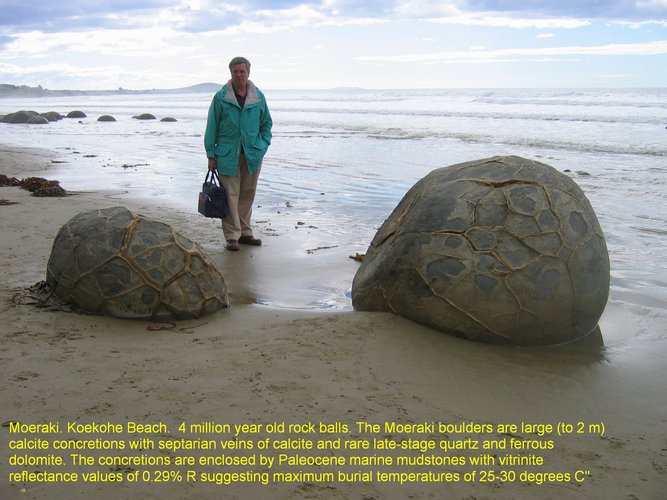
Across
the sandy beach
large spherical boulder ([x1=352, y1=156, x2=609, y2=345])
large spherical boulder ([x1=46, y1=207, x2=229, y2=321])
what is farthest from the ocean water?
large spherical boulder ([x1=46, y1=207, x2=229, y2=321])

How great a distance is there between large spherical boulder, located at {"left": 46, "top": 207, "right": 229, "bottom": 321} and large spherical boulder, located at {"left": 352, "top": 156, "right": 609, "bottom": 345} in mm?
1587

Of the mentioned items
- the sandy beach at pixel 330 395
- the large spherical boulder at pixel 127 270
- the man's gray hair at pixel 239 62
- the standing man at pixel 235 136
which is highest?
the man's gray hair at pixel 239 62

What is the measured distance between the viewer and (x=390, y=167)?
14.5m

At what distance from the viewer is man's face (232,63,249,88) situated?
7.36 meters

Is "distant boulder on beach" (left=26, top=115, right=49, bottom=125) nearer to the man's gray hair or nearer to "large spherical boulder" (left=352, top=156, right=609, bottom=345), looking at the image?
the man's gray hair

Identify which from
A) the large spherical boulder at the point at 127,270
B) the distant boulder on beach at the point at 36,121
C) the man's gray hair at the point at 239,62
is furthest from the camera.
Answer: the distant boulder on beach at the point at 36,121

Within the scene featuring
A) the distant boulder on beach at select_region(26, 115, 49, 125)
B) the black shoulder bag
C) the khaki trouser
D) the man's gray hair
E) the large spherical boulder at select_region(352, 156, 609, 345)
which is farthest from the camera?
the distant boulder on beach at select_region(26, 115, 49, 125)

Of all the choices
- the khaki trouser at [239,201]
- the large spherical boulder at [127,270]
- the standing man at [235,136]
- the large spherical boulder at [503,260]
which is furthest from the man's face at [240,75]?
the large spherical boulder at [503,260]

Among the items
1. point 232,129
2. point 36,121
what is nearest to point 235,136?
point 232,129

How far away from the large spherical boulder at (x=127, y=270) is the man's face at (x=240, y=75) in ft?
9.56

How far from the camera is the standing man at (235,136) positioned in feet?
24.5

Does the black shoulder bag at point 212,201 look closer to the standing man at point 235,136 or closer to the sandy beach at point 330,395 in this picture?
the standing man at point 235,136

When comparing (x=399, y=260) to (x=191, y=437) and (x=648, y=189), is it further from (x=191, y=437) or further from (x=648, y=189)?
(x=648, y=189)

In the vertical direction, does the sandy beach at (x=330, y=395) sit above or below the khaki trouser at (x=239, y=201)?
below
